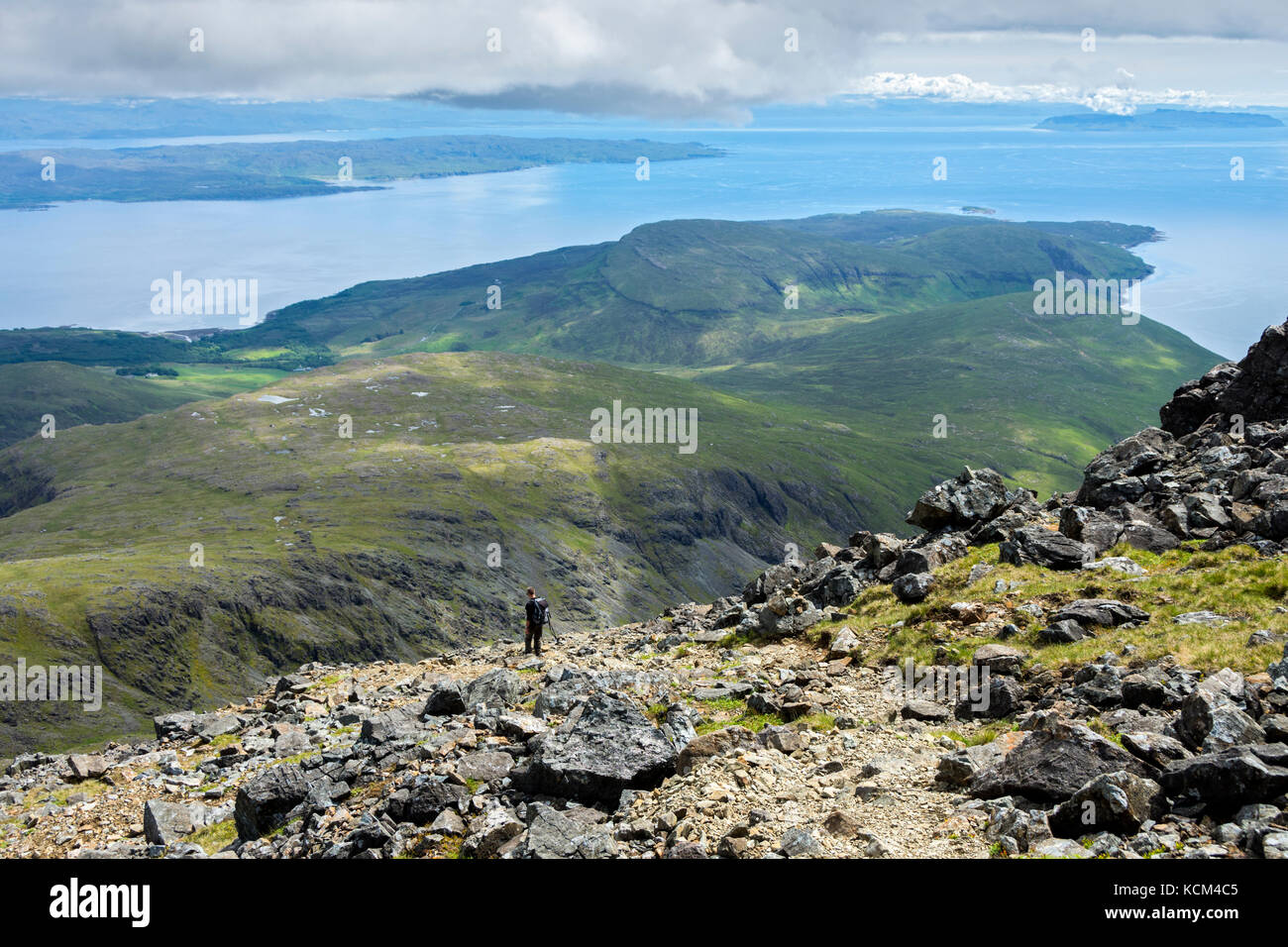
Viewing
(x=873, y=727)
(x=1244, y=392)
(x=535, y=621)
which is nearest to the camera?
(x=873, y=727)

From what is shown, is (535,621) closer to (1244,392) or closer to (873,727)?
(873,727)

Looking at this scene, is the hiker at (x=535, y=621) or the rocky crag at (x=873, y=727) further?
the hiker at (x=535, y=621)

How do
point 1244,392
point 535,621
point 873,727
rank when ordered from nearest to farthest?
point 873,727, point 535,621, point 1244,392

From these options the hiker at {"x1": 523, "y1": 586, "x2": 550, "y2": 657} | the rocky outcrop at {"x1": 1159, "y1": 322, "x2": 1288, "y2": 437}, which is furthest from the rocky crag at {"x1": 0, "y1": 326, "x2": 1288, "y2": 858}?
the hiker at {"x1": 523, "y1": 586, "x2": 550, "y2": 657}

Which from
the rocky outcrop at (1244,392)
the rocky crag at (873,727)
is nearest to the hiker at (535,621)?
the rocky crag at (873,727)

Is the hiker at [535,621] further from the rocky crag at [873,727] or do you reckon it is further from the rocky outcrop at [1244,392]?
the rocky outcrop at [1244,392]

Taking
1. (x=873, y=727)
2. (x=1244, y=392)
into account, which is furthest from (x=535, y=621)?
(x=1244, y=392)
